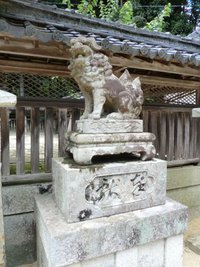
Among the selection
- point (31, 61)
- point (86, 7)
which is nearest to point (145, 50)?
point (31, 61)

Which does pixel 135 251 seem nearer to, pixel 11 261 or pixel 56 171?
pixel 56 171

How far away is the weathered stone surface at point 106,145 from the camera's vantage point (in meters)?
2.13

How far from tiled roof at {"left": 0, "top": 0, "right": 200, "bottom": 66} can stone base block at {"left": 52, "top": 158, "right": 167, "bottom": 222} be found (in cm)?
129

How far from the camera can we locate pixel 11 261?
10.4ft

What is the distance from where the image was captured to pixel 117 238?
2.11 m

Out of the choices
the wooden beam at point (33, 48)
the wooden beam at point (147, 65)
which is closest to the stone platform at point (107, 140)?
the wooden beam at point (33, 48)

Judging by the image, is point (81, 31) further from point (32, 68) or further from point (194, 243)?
point (194, 243)

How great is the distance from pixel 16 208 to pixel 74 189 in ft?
5.03

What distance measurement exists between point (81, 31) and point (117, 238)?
2.92 metres

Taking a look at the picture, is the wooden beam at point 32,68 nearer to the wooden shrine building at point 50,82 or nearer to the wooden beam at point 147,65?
the wooden shrine building at point 50,82

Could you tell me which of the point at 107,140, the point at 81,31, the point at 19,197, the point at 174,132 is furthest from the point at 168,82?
the point at 19,197

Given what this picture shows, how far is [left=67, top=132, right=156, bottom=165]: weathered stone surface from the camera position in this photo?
2.13m

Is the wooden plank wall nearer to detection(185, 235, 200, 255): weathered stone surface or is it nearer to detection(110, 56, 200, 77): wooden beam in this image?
detection(110, 56, 200, 77): wooden beam

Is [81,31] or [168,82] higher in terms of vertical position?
[81,31]
